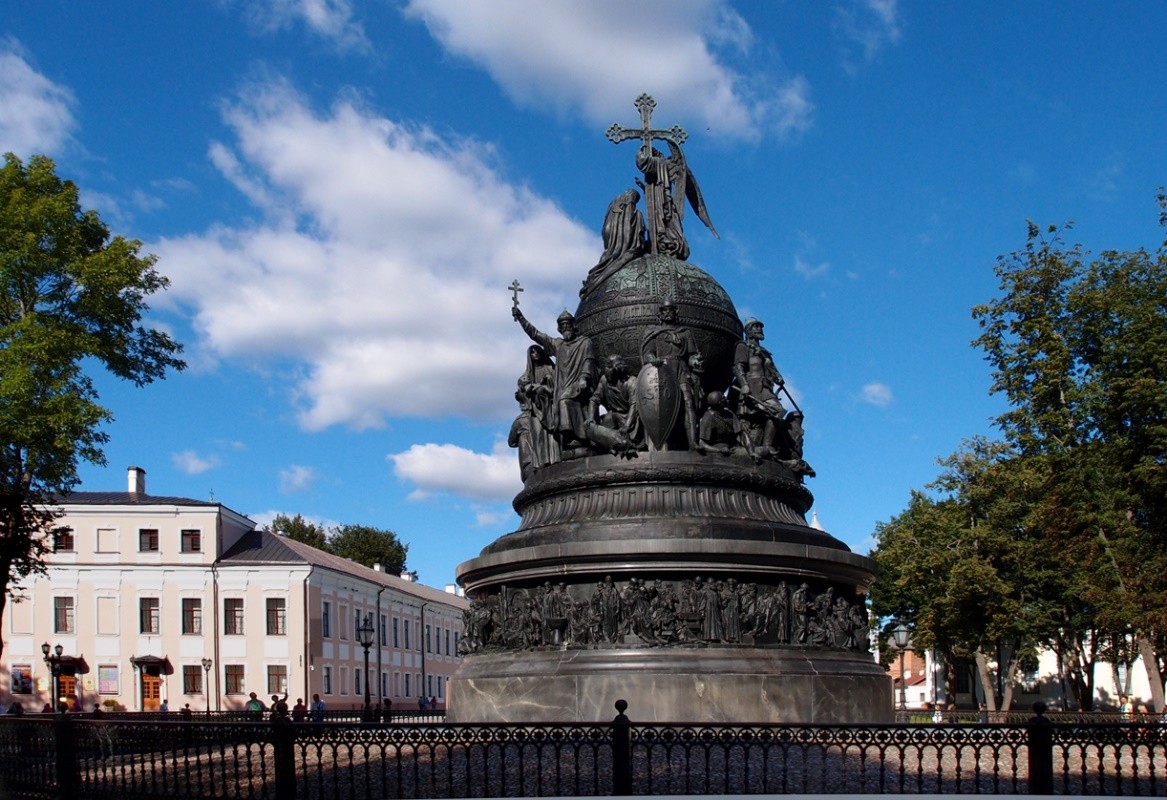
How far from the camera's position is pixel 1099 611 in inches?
1368

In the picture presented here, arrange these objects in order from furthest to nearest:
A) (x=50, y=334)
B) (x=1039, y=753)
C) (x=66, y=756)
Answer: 1. (x=50, y=334)
2. (x=66, y=756)
3. (x=1039, y=753)

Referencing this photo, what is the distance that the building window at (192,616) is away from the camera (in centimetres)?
5541

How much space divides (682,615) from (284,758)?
7160 millimetres

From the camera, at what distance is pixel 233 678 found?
180 feet

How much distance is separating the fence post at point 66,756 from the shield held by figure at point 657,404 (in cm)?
937

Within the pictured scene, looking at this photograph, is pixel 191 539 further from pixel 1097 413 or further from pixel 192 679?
pixel 1097 413

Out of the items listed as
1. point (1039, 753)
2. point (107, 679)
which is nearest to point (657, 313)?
point (1039, 753)

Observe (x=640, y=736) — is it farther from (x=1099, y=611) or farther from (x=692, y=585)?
(x=1099, y=611)

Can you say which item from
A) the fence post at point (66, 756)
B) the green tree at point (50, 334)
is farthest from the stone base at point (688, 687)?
the green tree at point (50, 334)

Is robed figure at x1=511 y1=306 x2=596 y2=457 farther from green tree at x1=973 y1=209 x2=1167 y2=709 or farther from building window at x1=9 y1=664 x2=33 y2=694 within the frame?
building window at x1=9 y1=664 x2=33 y2=694

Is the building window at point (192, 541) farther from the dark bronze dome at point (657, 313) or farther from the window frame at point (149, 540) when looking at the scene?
the dark bronze dome at point (657, 313)

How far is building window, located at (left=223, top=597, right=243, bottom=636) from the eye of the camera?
55.5 metres

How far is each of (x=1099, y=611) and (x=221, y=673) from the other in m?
37.1

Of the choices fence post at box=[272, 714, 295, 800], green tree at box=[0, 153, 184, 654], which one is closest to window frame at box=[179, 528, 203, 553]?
green tree at box=[0, 153, 184, 654]
